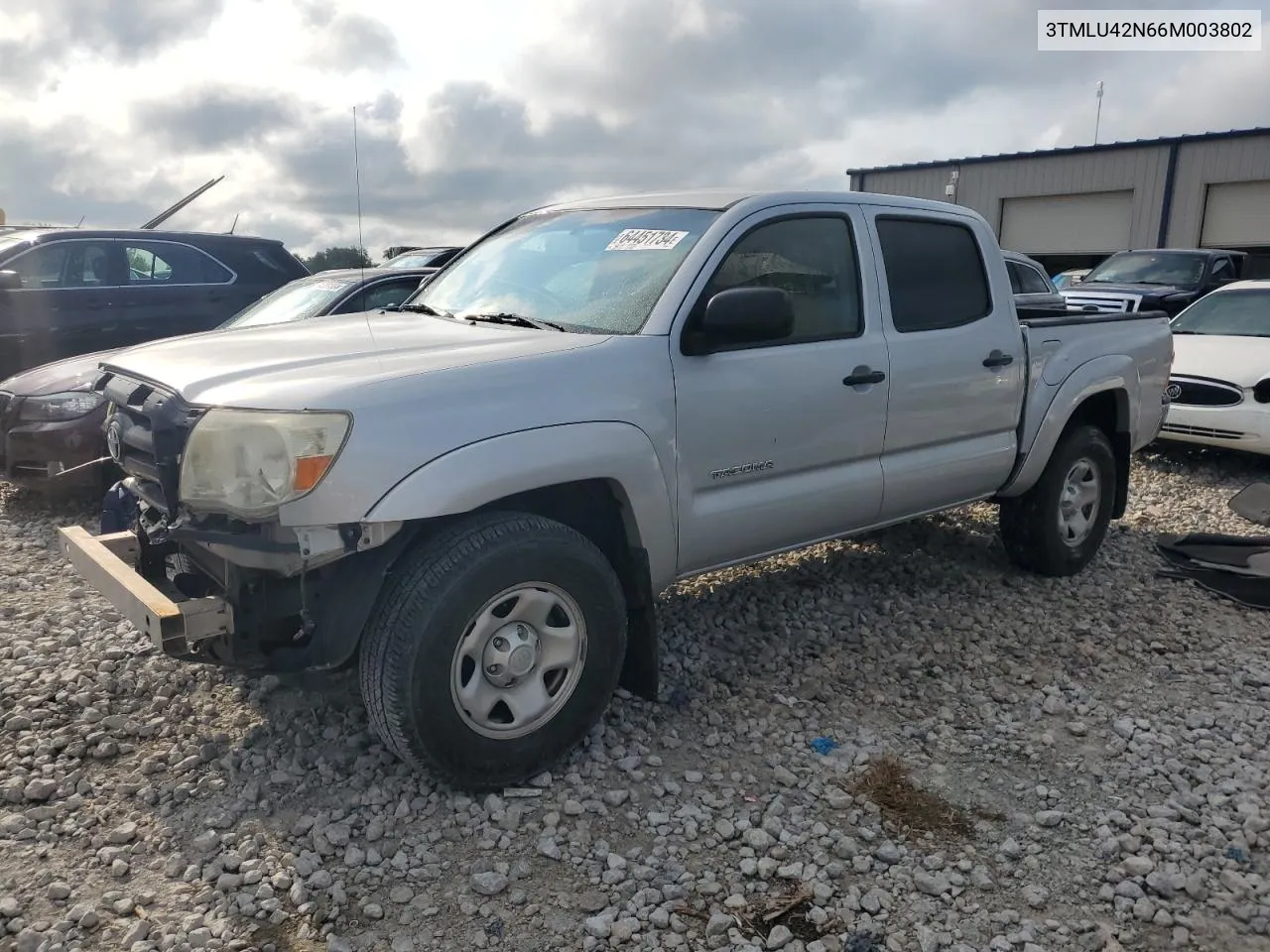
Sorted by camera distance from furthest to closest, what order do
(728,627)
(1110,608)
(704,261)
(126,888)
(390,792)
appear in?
(1110,608) → (728,627) → (704,261) → (390,792) → (126,888)

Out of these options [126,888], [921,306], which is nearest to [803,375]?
[921,306]

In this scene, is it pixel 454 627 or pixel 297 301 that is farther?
pixel 297 301

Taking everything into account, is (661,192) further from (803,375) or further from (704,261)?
(803,375)

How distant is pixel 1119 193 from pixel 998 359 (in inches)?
938

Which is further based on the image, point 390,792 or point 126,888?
point 390,792

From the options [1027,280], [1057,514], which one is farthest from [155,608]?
[1027,280]

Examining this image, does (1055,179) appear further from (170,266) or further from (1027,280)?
(170,266)

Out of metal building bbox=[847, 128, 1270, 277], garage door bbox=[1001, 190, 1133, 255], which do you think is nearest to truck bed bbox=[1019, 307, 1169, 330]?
metal building bbox=[847, 128, 1270, 277]

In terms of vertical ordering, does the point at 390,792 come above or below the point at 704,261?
below

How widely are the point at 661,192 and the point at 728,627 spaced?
1.96 m

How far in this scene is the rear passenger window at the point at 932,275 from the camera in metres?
4.25

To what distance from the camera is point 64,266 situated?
8172 mm

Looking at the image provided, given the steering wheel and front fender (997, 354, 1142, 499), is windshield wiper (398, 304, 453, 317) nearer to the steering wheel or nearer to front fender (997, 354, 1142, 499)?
the steering wheel

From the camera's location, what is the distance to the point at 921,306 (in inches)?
171
